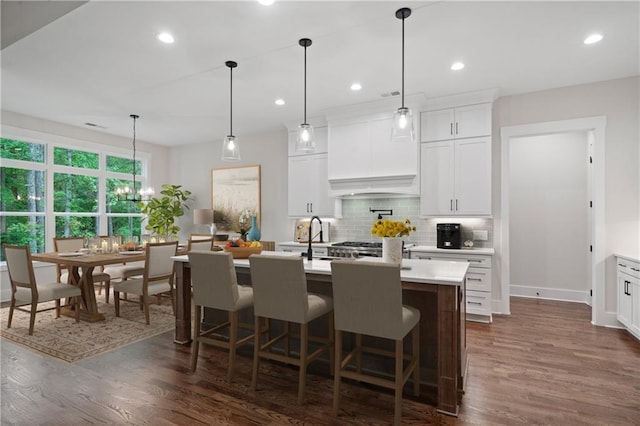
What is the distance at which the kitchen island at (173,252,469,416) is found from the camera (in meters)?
2.25

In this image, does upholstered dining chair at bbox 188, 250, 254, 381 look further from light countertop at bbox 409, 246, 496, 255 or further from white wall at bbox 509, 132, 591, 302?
white wall at bbox 509, 132, 591, 302

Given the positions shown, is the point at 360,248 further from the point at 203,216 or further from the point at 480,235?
the point at 203,216

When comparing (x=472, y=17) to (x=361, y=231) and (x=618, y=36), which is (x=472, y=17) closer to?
(x=618, y=36)

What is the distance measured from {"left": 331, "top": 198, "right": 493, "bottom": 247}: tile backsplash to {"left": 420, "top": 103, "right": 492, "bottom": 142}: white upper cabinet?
994mm

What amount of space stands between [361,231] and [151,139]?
15.8 feet

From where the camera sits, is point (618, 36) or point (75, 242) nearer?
point (618, 36)

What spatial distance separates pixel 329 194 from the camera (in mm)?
5426

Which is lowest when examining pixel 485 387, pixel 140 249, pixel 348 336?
pixel 485 387

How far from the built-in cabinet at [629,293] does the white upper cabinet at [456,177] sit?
148cm

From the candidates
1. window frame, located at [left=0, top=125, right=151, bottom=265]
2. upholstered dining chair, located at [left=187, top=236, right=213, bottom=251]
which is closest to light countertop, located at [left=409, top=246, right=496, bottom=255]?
upholstered dining chair, located at [left=187, top=236, right=213, bottom=251]

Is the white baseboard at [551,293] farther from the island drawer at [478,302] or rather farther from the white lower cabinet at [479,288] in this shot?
the island drawer at [478,302]

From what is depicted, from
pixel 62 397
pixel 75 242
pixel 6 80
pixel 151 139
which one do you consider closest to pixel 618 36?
pixel 62 397

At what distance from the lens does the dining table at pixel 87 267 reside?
3.97 m

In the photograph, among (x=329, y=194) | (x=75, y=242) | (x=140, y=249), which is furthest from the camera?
(x=329, y=194)
